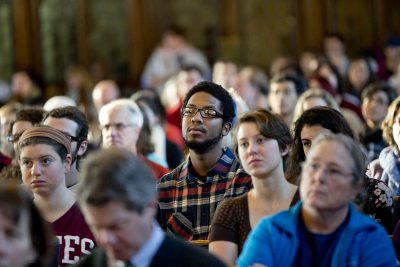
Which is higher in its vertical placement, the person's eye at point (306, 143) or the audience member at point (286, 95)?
the audience member at point (286, 95)

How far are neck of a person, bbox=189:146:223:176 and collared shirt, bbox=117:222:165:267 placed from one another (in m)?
2.15

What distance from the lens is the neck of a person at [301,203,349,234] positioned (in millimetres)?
3691

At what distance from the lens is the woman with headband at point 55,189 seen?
4.83 metres

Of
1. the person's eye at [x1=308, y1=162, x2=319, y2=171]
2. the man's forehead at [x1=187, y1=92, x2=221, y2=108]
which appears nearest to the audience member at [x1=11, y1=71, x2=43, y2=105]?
the man's forehead at [x1=187, y1=92, x2=221, y2=108]

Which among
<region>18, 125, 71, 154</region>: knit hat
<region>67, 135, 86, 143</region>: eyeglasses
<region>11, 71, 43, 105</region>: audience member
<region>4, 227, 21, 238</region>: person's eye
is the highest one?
<region>11, 71, 43, 105</region>: audience member

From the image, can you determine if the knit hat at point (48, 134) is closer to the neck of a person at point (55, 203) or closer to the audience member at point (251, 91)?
the neck of a person at point (55, 203)

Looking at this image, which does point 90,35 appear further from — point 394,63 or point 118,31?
point 394,63

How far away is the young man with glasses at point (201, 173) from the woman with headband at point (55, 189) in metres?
0.63

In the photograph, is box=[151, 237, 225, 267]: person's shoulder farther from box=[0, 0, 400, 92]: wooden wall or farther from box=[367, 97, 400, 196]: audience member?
box=[0, 0, 400, 92]: wooden wall

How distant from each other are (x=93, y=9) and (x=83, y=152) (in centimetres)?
834

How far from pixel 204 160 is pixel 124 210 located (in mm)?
2342

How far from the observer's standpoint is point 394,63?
43.3 feet

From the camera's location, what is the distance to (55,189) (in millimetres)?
4930

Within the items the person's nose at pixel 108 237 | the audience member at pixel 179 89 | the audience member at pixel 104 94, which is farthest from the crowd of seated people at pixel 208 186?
the audience member at pixel 104 94
